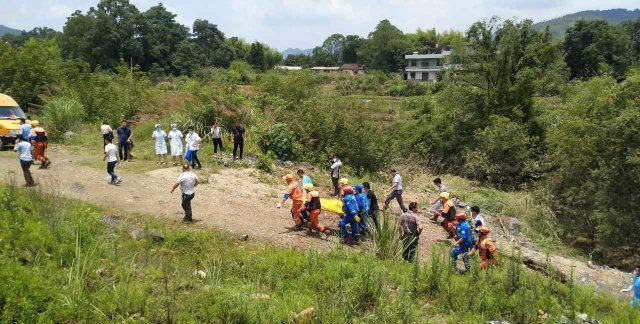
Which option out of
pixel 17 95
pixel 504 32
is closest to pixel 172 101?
pixel 17 95

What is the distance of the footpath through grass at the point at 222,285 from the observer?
5676 millimetres

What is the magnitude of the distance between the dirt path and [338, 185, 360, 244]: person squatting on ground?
0.39 metres

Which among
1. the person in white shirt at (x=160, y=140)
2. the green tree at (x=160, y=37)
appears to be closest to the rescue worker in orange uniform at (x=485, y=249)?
the person in white shirt at (x=160, y=140)

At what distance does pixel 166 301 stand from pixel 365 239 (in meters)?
5.61

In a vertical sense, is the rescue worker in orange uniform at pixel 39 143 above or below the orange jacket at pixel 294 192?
above

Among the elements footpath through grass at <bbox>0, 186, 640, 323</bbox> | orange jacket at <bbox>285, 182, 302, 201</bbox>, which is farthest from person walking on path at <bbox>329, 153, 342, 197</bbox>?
footpath through grass at <bbox>0, 186, 640, 323</bbox>

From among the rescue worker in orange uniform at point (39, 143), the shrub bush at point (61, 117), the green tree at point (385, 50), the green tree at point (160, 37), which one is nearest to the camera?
the rescue worker in orange uniform at point (39, 143)

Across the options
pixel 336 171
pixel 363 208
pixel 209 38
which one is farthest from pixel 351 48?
pixel 363 208

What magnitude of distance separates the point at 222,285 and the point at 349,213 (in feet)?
13.0

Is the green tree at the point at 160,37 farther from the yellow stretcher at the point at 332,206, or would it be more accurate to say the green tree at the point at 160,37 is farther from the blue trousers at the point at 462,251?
the blue trousers at the point at 462,251

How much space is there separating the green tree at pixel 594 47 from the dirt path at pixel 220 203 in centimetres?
5536

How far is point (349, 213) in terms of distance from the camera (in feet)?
33.0

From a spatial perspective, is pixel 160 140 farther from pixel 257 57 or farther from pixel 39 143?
pixel 257 57

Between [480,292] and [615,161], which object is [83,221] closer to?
[480,292]
